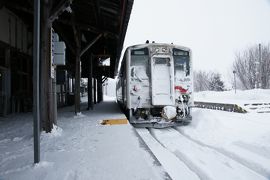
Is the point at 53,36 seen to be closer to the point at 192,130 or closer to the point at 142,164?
the point at 142,164

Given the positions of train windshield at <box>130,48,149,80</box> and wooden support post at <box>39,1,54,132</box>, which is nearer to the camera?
wooden support post at <box>39,1,54,132</box>

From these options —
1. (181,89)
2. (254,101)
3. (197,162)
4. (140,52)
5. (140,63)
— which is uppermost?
(140,52)

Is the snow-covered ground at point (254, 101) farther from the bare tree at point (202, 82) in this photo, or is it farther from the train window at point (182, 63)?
the bare tree at point (202, 82)

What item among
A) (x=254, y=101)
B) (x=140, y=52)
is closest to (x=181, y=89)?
(x=140, y=52)

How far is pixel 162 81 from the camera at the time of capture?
34.7 feet

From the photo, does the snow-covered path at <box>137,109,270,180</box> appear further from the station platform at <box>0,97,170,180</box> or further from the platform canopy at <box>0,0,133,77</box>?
the platform canopy at <box>0,0,133,77</box>

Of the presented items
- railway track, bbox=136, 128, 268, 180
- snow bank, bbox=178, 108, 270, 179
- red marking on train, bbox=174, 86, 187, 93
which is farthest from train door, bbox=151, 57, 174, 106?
railway track, bbox=136, 128, 268, 180

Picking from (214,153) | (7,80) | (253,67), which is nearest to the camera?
(214,153)

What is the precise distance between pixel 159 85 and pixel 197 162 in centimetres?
516

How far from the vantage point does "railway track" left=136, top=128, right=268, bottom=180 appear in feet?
15.8

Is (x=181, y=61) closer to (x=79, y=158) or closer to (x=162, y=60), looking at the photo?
(x=162, y=60)

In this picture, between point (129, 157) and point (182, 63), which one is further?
point (182, 63)

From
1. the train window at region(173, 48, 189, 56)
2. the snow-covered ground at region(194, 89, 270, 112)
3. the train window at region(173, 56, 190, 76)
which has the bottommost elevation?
the snow-covered ground at region(194, 89, 270, 112)

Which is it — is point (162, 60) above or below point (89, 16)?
below
